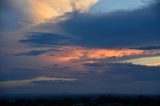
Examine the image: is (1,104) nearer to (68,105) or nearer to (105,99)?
(68,105)

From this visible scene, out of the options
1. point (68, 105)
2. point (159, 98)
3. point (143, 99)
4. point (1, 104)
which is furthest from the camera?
point (143, 99)

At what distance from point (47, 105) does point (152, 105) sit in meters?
27.0

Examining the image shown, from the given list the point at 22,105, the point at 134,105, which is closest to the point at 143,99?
the point at 134,105

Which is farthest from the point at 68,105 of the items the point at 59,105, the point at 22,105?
the point at 22,105

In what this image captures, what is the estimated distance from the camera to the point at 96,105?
10138cm

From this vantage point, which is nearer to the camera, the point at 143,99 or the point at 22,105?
the point at 22,105

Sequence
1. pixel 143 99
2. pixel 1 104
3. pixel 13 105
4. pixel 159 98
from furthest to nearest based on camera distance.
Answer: pixel 143 99, pixel 159 98, pixel 13 105, pixel 1 104

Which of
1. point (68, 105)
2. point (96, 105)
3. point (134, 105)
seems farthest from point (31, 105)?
point (134, 105)

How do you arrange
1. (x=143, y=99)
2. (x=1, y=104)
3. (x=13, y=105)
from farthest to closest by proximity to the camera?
(x=143, y=99) → (x=13, y=105) → (x=1, y=104)

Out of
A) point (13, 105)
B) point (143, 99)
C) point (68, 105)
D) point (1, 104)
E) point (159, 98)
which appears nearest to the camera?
point (1, 104)

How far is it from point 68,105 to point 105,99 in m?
21.7

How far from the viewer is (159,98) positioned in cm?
11206

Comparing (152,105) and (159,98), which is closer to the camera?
(152,105)

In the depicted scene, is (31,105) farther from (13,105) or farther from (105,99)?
(105,99)
